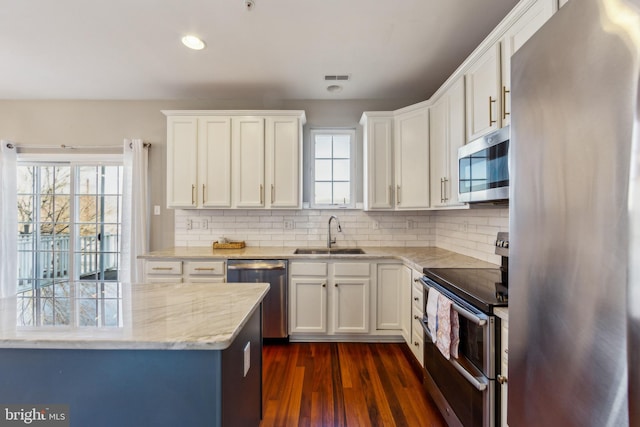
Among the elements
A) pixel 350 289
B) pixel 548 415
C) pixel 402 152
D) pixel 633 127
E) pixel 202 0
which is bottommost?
pixel 350 289

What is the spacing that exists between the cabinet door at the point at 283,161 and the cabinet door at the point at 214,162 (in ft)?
1.43

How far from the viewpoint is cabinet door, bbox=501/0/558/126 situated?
1285mm

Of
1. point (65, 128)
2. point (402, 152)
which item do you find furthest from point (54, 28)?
point (402, 152)

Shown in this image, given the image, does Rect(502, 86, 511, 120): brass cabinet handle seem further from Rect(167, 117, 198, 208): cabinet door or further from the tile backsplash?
Rect(167, 117, 198, 208): cabinet door

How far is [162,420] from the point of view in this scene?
895mm

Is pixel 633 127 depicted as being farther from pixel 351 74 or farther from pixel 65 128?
pixel 65 128

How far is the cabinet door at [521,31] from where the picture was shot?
1.28 metres

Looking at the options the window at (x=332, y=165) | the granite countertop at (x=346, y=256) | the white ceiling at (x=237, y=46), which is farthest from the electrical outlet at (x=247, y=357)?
the window at (x=332, y=165)

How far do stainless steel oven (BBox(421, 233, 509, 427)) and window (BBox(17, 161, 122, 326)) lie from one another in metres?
3.59

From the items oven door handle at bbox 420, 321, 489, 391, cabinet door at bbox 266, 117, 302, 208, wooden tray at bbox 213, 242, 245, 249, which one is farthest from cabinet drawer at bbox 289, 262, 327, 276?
oven door handle at bbox 420, 321, 489, 391

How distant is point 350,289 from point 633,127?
237 centimetres

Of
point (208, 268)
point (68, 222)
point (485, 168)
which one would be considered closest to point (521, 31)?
point (485, 168)

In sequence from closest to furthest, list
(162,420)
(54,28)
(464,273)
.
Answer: (162,420) → (464,273) → (54,28)

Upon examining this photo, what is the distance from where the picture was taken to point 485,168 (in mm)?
1641
